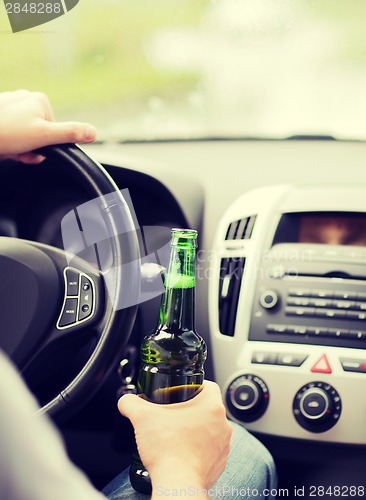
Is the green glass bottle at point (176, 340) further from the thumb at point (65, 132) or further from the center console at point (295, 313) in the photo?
the center console at point (295, 313)

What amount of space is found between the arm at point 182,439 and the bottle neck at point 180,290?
0.12 meters

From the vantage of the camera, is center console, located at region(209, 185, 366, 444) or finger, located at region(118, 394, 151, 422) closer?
finger, located at region(118, 394, 151, 422)

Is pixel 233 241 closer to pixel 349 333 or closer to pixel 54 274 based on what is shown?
pixel 349 333

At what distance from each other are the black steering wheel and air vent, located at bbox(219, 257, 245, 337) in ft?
1.45

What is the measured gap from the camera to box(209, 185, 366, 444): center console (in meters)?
1.34

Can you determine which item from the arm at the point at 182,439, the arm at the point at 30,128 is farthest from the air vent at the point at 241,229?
the arm at the point at 182,439

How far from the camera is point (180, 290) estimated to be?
95 cm

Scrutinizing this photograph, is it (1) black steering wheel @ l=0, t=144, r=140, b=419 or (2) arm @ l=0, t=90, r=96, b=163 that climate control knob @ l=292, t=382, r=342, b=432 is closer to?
(1) black steering wheel @ l=0, t=144, r=140, b=419

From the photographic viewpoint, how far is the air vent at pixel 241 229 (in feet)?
4.82

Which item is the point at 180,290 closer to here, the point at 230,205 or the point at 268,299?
the point at 268,299

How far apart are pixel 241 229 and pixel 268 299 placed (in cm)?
17

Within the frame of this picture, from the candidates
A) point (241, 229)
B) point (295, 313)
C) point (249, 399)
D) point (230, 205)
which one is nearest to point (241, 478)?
point (249, 399)

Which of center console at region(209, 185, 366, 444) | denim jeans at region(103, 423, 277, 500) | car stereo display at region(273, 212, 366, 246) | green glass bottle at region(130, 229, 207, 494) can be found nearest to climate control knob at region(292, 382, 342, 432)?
center console at region(209, 185, 366, 444)

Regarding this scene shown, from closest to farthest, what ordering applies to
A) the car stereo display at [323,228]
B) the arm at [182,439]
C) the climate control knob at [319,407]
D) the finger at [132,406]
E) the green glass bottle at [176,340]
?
1. the arm at [182,439]
2. the finger at [132,406]
3. the green glass bottle at [176,340]
4. the climate control knob at [319,407]
5. the car stereo display at [323,228]
